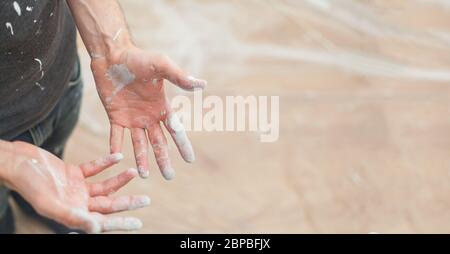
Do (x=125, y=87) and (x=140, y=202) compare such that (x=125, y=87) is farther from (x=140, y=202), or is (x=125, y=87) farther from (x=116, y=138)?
(x=140, y=202)

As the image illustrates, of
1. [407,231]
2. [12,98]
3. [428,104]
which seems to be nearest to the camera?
[12,98]

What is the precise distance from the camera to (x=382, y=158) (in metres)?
1.47

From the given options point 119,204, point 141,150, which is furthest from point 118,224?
point 141,150

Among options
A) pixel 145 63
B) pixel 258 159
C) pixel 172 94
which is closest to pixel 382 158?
pixel 258 159

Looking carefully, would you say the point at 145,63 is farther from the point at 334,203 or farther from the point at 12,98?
the point at 334,203

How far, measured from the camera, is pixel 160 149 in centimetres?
93

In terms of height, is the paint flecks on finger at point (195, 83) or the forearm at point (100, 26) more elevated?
the forearm at point (100, 26)

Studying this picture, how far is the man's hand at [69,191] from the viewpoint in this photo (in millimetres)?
776

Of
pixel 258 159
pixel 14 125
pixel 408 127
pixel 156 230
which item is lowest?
pixel 14 125

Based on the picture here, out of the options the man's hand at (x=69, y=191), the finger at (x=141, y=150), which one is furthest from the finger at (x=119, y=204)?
the finger at (x=141, y=150)

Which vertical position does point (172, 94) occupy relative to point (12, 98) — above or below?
above

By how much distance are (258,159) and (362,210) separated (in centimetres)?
27

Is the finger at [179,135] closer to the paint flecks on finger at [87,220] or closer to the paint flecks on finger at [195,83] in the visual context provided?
the paint flecks on finger at [195,83]

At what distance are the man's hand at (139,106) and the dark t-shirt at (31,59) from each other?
72 millimetres
